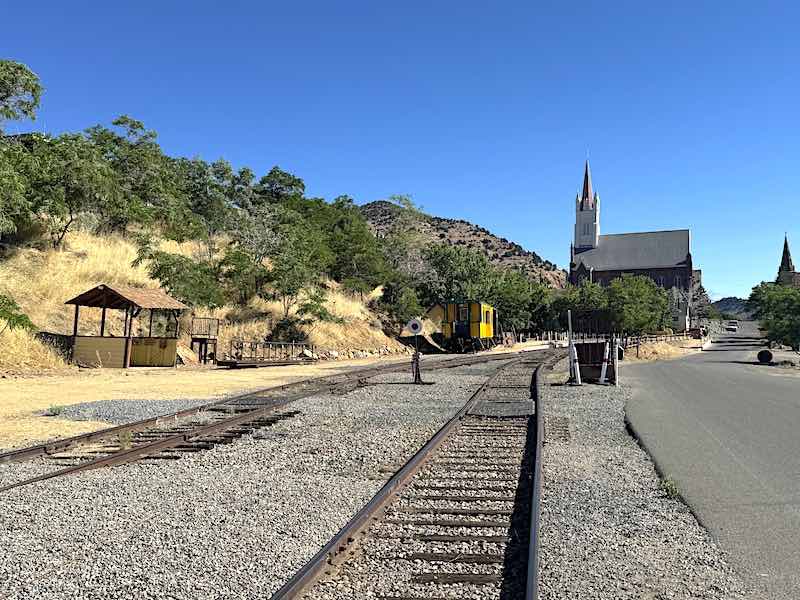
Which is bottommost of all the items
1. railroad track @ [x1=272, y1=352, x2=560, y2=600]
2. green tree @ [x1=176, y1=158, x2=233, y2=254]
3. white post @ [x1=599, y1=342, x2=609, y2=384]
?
railroad track @ [x1=272, y1=352, x2=560, y2=600]

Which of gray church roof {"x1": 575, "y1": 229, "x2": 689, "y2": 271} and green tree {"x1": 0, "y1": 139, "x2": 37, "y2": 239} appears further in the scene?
gray church roof {"x1": 575, "y1": 229, "x2": 689, "y2": 271}

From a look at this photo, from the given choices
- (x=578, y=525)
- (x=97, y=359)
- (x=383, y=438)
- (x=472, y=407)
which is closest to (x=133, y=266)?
(x=97, y=359)

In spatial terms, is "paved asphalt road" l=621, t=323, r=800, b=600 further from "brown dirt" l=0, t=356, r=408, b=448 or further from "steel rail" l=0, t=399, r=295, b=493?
"brown dirt" l=0, t=356, r=408, b=448

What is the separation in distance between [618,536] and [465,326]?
4022 cm

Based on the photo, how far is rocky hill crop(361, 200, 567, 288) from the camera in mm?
156625

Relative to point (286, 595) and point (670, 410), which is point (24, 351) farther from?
point (286, 595)

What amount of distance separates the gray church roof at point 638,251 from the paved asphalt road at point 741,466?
144 m

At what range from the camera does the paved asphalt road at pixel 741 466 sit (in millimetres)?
4922

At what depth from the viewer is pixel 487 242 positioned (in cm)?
17075

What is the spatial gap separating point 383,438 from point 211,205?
4412cm

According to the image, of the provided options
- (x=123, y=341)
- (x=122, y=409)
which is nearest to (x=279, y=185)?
(x=123, y=341)

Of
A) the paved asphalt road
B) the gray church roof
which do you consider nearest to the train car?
the paved asphalt road

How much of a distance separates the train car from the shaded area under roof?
23182 millimetres

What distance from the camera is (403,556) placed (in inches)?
186
